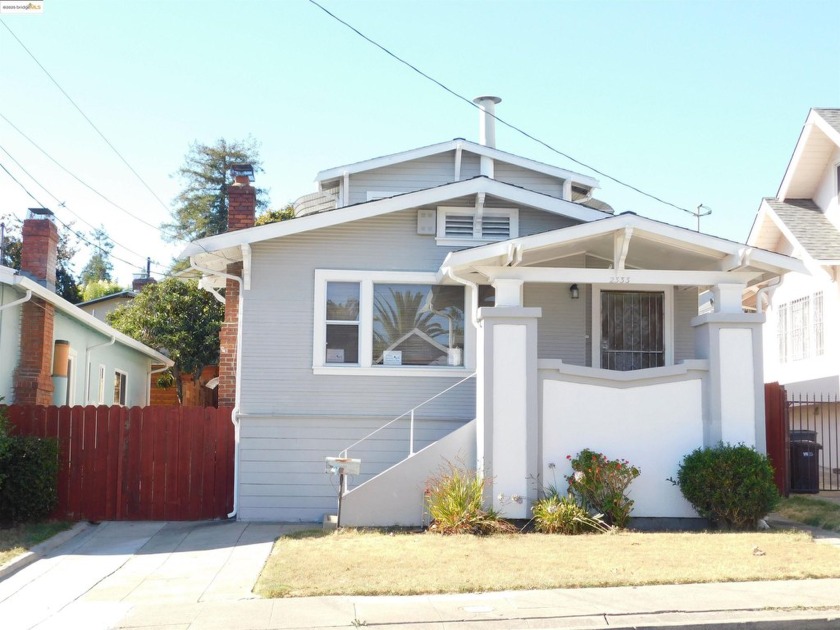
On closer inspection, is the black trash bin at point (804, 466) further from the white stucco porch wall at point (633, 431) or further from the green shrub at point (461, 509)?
the green shrub at point (461, 509)

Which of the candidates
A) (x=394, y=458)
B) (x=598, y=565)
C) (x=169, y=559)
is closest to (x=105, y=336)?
(x=394, y=458)

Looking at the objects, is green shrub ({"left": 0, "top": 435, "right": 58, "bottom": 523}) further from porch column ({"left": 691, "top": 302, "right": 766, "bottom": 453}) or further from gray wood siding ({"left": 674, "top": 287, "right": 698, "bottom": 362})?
gray wood siding ({"left": 674, "top": 287, "right": 698, "bottom": 362})

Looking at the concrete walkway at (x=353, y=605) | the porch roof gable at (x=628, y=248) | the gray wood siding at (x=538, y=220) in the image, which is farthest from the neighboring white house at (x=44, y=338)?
the gray wood siding at (x=538, y=220)

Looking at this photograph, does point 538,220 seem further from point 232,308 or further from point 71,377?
point 71,377

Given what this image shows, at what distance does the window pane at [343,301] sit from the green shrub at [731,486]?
5254mm

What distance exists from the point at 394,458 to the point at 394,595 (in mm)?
5364

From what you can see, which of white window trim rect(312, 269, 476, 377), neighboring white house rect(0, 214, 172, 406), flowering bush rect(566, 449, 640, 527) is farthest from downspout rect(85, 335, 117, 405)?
flowering bush rect(566, 449, 640, 527)

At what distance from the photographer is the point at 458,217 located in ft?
48.1

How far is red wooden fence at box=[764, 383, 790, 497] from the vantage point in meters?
14.9

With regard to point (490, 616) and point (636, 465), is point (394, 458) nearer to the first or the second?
point (636, 465)

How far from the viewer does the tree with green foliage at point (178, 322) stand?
89.9 feet

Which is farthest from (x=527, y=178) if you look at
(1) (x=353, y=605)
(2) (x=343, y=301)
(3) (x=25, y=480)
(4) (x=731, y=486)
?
(1) (x=353, y=605)

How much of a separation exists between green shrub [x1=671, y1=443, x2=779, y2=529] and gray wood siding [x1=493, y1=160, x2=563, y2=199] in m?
7.43

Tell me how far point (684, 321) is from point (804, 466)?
116 inches
